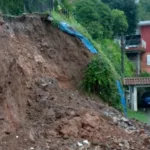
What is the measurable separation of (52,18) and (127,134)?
18.9 ft

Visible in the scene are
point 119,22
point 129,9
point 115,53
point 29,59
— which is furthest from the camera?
point 129,9

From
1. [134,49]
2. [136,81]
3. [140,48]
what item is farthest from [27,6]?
[140,48]

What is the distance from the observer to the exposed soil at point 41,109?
9.38 metres

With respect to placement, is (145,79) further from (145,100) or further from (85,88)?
(85,88)

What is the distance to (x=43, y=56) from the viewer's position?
559 inches

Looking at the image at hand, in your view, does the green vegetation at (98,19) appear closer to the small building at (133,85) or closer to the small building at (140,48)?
the small building at (140,48)

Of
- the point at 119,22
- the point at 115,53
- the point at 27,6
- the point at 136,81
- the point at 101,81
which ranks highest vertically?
the point at 119,22

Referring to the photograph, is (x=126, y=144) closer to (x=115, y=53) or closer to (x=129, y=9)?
(x=115, y=53)

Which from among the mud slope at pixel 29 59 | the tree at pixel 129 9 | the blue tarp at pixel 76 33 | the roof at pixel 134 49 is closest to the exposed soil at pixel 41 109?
the mud slope at pixel 29 59

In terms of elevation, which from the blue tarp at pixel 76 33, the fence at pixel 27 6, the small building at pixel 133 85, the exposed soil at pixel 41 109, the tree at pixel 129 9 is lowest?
the small building at pixel 133 85

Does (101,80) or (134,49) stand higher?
(134,49)

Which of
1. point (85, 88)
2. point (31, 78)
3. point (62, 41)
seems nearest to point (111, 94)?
point (85, 88)

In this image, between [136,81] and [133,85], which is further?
[133,85]

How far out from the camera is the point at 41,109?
34.8 feet
